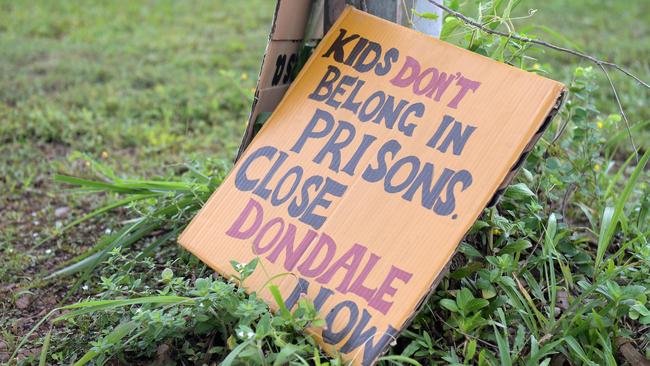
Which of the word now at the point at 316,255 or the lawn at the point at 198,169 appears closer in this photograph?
the word now at the point at 316,255

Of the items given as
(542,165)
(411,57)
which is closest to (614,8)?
(542,165)

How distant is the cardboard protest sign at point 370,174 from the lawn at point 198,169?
141 mm

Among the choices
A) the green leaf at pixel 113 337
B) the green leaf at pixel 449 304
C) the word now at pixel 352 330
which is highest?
the green leaf at pixel 449 304

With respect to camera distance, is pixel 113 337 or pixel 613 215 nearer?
pixel 113 337

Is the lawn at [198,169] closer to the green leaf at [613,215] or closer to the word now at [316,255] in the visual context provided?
the green leaf at [613,215]

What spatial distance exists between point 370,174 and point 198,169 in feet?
2.92

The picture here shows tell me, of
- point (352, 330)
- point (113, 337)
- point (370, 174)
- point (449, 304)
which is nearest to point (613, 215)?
point (449, 304)

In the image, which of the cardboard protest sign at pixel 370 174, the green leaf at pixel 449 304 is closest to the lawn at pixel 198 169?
the green leaf at pixel 449 304

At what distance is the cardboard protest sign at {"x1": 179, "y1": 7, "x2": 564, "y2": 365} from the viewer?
1745 millimetres

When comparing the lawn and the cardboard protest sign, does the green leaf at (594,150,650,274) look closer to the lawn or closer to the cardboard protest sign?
the lawn

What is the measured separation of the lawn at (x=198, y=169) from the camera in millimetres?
1860

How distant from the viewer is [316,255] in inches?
73.7

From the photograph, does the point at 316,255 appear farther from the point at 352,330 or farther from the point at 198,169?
the point at 198,169

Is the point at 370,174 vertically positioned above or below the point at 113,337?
above
